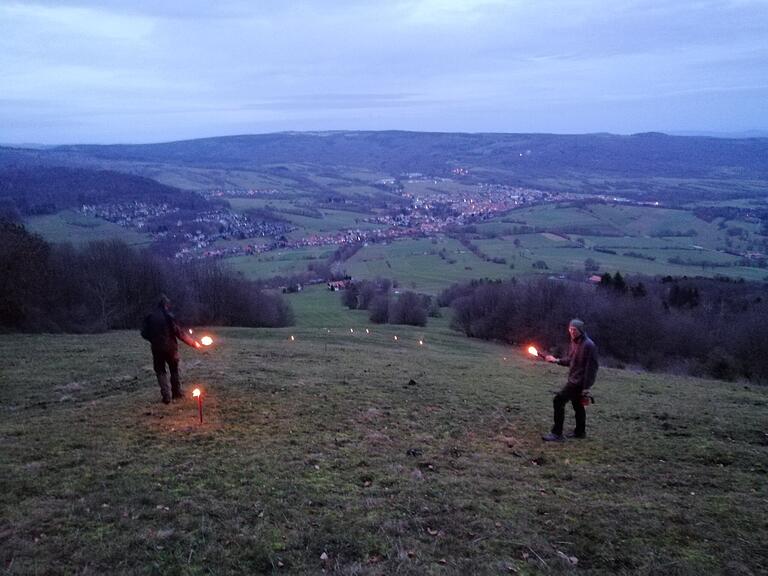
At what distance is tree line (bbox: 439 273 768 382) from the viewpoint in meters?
45.6

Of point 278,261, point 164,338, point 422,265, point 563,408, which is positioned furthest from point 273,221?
point 563,408

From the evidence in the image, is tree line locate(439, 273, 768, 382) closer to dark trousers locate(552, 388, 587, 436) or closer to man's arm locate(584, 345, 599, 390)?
dark trousers locate(552, 388, 587, 436)

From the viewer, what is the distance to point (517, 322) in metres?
57.9

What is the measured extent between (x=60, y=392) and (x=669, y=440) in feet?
53.1

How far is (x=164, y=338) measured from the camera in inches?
519

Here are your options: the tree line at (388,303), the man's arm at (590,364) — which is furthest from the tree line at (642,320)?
the man's arm at (590,364)

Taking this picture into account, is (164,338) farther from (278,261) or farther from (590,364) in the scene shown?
(278,261)

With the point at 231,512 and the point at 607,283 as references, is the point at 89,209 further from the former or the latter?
the point at 231,512

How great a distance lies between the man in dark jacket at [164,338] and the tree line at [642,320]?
138ft

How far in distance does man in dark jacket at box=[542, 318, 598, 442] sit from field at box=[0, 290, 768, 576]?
543 millimetres

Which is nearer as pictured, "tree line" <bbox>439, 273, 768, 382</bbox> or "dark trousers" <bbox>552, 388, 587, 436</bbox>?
"dark trousers" <bbox>552, 388, 587, 436</bbox>

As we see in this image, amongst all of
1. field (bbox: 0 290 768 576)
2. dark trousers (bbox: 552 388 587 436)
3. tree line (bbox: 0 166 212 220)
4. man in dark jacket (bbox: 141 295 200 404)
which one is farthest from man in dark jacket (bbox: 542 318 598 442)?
tree line (bbox: 0 166 212 220)

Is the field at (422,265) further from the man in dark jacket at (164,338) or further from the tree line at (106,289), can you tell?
the man in dark jacket at (164,338)

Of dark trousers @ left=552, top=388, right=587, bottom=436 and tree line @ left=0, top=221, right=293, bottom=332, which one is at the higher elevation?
dark trousers @ left=552, top=388, right=587, bottom=436
